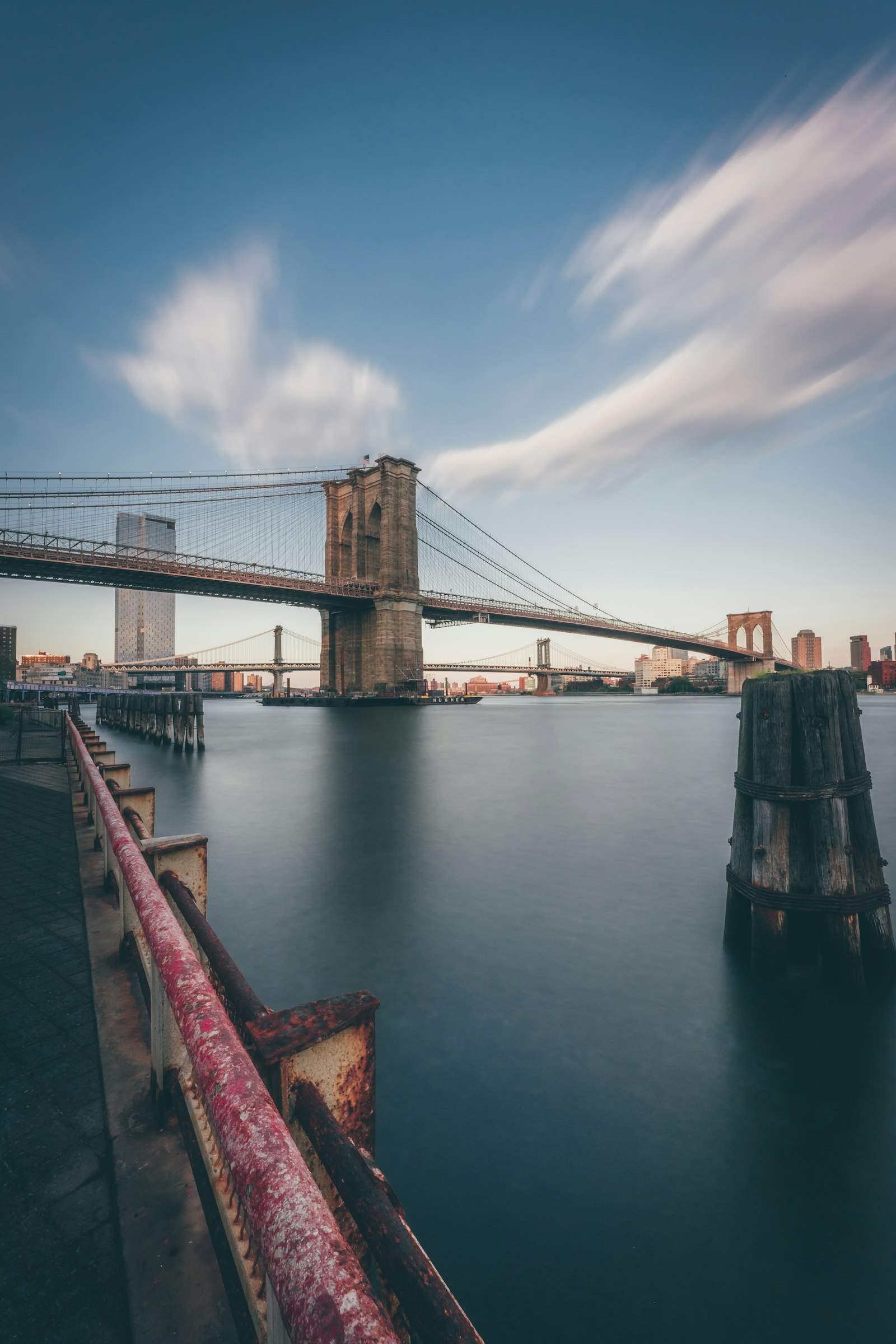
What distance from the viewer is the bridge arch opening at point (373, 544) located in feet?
200

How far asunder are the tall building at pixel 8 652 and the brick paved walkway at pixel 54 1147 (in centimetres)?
13030

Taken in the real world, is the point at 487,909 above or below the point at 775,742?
below

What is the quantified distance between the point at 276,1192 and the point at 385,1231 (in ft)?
1.62

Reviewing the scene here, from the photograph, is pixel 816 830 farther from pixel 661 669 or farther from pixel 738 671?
pixel 661 669

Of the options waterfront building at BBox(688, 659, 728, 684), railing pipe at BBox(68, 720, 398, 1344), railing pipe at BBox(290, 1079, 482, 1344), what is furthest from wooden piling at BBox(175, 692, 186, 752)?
waterfront building at BBox(688, 659, 728, 684)

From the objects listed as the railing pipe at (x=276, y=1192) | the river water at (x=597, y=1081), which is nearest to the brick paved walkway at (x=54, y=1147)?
the railing pipe at (x=276, y=1192)

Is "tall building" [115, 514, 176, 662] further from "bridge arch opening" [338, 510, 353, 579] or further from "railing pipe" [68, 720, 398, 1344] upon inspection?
"railing pipe" [68, 720, 398, 1344]

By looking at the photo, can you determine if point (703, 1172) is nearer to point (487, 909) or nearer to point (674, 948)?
point (674, 948)

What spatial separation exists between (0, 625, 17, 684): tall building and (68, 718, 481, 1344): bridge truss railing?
132 m

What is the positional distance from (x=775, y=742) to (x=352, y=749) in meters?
20.5

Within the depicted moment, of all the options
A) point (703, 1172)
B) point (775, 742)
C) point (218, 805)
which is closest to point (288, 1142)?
point (703, 1172)

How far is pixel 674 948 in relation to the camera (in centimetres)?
546

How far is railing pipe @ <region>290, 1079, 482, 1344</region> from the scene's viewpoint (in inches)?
41.6

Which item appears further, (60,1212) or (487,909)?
(487,909)
